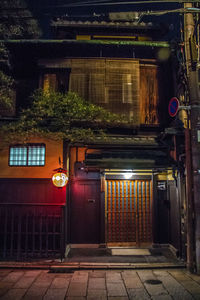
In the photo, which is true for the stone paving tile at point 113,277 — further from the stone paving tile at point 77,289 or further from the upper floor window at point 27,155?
the upper floor window at point 27,155

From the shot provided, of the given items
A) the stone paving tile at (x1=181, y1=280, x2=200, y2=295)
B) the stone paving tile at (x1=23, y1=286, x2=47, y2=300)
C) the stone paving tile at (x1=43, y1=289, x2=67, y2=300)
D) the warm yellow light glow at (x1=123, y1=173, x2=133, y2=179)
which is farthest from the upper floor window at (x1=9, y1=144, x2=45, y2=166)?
the stone paving tile at (x1=181, y1=280, x2=200, y2=295)

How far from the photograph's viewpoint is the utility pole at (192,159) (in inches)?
384

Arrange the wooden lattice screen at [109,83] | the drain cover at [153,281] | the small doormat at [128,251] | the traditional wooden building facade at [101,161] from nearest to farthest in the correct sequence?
1. the drain cover at [153,281]
2. the traditional wooden building facade at [101,161]
3. the small doormat at [128,251]
4. the wooden lattice screen at [109,83]

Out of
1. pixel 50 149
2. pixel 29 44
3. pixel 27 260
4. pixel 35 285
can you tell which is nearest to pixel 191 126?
pixel 50 149

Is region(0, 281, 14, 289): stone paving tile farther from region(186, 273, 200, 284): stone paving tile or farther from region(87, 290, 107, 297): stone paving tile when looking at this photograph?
region(186, 273, 200, 284): stone paving tile

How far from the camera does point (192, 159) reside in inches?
395

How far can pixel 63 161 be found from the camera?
493 inches

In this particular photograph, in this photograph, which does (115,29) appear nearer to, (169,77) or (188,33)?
(169,77)

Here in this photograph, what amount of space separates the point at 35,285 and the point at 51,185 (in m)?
5.08

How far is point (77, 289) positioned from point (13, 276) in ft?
9.71

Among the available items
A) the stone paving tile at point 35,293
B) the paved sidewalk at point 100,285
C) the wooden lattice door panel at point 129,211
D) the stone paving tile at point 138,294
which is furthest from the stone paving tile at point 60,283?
the wooden lattice door panel at point 129,211

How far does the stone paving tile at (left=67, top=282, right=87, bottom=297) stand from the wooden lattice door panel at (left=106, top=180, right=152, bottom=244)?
5.14 m

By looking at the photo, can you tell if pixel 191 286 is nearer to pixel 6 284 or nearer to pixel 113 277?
pixel 113 277

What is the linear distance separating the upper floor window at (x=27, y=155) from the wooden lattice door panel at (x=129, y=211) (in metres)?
4.37
